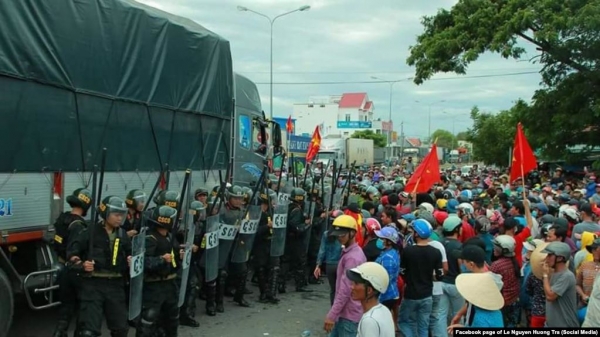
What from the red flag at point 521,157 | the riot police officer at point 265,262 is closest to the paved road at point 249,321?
the riot police officer at point 265,262

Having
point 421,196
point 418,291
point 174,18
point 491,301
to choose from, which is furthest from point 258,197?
point 491,301

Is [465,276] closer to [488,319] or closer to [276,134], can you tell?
[488,319]

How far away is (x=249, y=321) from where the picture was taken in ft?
26.7

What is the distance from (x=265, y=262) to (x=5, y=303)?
13.2ft

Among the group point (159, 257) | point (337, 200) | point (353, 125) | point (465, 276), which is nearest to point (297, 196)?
point (337, 200)

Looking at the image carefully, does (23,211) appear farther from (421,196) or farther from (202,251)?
(421,196)

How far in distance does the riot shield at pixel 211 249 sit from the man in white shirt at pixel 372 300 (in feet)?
12.6

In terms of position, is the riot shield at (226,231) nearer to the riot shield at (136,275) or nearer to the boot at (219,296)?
the boot at (219,296)

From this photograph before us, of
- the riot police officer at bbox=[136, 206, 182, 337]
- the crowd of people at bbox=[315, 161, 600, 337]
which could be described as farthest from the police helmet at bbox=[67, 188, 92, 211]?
the crowd of people at bbox=[315, 161, 600, 337]

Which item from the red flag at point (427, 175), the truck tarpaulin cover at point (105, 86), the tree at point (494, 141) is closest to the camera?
the truck tarpaulin cover at point (105, 86)

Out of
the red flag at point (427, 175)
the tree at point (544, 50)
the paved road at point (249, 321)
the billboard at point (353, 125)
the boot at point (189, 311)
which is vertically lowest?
the paved road at point (249, 321)

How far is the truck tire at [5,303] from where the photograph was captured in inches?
241

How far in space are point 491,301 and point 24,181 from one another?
4.86 m

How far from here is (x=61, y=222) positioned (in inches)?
253
